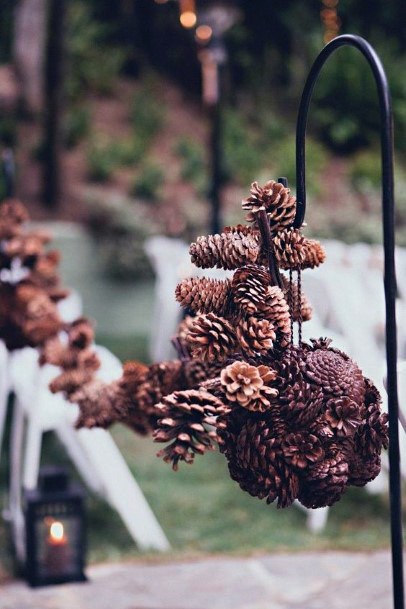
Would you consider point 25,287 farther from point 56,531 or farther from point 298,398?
point 298,398

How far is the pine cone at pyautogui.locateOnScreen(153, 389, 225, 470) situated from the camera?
131cm

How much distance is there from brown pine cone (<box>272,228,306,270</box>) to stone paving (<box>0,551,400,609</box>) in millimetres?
1616

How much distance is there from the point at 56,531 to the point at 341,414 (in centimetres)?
188

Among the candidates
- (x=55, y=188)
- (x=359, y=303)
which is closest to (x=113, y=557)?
→ (x=359, y=303)

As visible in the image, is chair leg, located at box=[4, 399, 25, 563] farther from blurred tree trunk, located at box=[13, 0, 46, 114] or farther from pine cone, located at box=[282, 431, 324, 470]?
blurred tree trunk, located at box=[13, 0, 46, 114]

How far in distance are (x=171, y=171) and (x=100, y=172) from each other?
866mm

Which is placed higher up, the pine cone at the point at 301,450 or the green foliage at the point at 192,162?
the green foliage at the point at 192,162

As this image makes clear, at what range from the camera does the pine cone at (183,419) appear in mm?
1312

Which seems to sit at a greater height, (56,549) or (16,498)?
(16,498)

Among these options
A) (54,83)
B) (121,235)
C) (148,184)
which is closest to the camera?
(54,83)

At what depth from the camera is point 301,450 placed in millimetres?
1300

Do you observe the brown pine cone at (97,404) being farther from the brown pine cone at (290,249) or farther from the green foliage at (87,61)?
the green foliage at (87,61)

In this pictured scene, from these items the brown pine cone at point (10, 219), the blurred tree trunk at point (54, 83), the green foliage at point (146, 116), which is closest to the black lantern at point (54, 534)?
the brown pine cone at point (10, 219)

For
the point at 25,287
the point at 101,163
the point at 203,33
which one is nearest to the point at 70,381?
the point at 25,287
